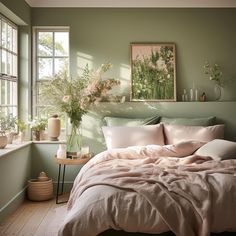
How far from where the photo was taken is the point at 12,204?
4.80 meters

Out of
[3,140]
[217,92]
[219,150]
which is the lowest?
[219,150]

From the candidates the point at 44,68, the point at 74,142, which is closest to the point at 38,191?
the point at 74,142

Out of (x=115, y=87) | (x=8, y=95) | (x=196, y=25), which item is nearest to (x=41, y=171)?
(x=8, y=95)

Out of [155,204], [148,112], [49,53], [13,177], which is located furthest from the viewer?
[49,53]

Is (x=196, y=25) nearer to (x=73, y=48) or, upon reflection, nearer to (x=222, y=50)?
(x=222, y=50)

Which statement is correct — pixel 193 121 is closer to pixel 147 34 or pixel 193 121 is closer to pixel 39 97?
pixel 147 34

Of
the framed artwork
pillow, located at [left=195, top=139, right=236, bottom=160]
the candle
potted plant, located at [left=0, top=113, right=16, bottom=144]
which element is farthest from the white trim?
pillow, located at [left=195, top=139, right=236, bottom=160]

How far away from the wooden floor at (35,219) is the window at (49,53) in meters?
1.53

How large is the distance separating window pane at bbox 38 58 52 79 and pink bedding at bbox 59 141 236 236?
2.92 metres

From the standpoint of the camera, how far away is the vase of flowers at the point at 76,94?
526 centimetres

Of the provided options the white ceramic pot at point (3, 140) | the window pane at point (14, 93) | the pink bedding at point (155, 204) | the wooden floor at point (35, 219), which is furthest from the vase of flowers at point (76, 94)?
the pink bedding at point (155, 204)

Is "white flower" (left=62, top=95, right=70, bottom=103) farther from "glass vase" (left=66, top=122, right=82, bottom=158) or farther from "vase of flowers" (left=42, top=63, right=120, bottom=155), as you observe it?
"glass vase" (left=66, top=122, right=82, bottom=158)

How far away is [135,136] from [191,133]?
2.56 feet

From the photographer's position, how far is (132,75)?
229 inches
